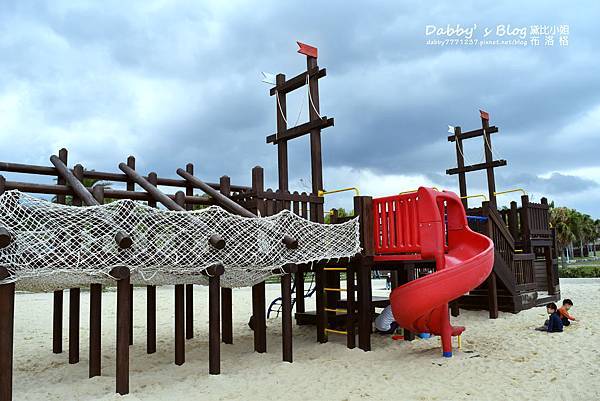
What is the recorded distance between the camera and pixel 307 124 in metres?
8.65

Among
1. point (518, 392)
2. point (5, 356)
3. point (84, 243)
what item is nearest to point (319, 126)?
point (84, 243)

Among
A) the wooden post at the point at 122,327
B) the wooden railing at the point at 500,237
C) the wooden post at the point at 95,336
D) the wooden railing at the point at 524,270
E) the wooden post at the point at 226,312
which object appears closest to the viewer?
the wooden post at the point at 122,327

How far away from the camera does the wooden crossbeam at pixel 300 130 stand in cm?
828

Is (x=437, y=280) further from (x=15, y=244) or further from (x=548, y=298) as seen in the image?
(x=548, y=298)

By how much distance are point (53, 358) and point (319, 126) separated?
5734 mm

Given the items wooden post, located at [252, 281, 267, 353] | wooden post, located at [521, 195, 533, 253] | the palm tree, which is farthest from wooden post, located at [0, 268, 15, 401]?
the palm tree

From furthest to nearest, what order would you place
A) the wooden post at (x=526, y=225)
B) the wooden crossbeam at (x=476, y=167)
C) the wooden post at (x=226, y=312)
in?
the wooden crossbeam at (x=476, y=167)
the wooden post at (x=526, y=225)
the wooden post at (x=226, y=312)

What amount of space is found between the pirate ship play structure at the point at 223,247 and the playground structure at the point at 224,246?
16 mm

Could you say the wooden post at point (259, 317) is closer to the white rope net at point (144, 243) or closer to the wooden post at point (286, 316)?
the white rope net at point (144, 243)

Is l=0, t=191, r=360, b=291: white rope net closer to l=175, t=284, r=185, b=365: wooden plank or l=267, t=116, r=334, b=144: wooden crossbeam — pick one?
l=175, t=284, r=185, b=365: wooden plank

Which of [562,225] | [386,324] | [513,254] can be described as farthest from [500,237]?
[562,225]

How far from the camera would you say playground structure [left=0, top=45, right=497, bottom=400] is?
5.35 metres

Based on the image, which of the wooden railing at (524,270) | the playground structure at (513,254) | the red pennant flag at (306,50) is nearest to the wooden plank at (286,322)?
the red pennant flag at (306,50)

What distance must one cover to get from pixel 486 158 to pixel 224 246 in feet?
36.3
